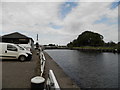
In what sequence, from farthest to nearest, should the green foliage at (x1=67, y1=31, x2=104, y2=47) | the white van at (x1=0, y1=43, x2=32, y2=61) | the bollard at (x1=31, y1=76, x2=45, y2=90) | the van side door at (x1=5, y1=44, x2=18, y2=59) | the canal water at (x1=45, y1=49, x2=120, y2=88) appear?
1. the green foliage at (x1=67, y1=31, x2=104, y2=47)
2. the van side door at (x1=5, y1=44, x2=18, y2=59)
3. the white van at (x1=0, y1=43, x2=32, y2=61)
4. the canal water at (x1=45, y1=49, x2=120, y2=88)
5. the bollard at (x1=31, y1=76, x2=45, y2=90)

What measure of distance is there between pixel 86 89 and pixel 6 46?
8.36m

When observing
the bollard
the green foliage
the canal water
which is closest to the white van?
the canal water

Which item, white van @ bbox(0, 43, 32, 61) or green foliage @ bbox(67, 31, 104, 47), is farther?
green foliage @ bbox(67, 31, 104, 47)

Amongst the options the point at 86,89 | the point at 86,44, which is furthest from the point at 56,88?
the point at 86,44

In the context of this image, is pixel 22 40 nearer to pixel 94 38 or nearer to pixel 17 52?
pixel 17 52

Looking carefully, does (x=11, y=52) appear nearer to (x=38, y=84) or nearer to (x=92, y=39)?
(x=38, y=84)

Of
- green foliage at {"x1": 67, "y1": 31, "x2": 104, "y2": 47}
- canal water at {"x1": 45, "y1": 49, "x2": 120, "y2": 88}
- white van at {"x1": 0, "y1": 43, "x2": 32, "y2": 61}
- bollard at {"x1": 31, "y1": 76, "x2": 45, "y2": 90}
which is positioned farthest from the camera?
green foliage at {"x1": 67, "y1": 31, "x2": 104, "y2": 47}

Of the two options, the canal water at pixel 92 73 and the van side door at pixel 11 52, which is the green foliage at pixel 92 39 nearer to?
the canal water at pixel 92 73

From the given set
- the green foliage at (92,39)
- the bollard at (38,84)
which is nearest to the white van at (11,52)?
the bollard at (38,84)

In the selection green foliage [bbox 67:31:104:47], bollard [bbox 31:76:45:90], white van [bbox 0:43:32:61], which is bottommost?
bollard [bbox 31:76:45:90]

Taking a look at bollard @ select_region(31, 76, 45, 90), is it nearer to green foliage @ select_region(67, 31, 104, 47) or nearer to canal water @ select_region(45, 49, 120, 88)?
canal water @ select_region(45, 49, 120, 88)

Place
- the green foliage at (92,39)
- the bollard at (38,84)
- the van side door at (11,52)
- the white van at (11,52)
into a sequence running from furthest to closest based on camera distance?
the green foliage at (92,39), the van side door at (11,52), the white van at (11,52), the bollard at (38,84)

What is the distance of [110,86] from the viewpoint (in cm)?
754

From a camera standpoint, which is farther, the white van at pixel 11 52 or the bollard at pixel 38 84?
the white van at pixel 11 52
